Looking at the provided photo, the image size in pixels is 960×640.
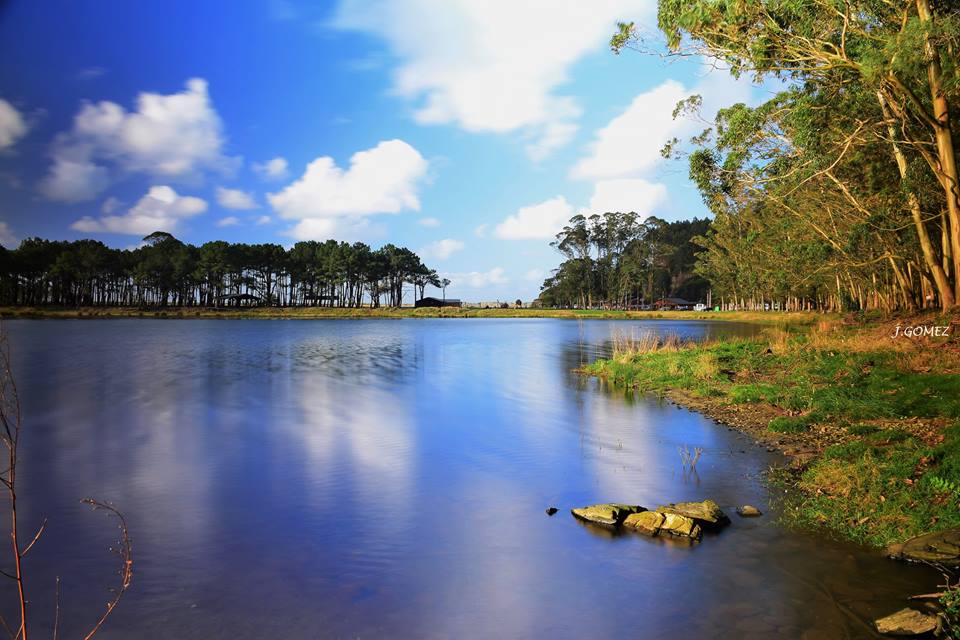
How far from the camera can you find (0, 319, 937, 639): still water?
6.58m

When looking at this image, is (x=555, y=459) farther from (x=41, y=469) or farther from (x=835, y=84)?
(x=835, y=84)

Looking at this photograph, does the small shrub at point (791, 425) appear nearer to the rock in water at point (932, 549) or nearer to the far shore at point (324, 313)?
the rock in water at point (932, 549)

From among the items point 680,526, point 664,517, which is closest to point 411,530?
point 664,517

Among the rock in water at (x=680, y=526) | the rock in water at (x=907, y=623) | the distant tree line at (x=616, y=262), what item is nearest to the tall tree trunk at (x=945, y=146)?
the rock in water at (x=680, y=526)

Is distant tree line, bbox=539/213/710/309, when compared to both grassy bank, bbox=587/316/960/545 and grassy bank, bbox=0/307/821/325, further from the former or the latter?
grassy bank, bbox=587/316/960/545

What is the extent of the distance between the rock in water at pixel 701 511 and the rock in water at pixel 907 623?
284cm

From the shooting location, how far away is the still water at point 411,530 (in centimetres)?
658

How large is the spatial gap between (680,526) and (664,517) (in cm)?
27

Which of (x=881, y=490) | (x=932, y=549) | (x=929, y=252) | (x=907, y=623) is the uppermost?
(x=929, y=252)

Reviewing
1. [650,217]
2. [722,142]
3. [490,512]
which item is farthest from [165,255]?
[490,512]

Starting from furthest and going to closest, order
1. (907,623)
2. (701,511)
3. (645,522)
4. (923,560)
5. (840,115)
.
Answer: (840,115) → (701,511) → (645,522) → (923,560) → (907,623)

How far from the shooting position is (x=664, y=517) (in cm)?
884

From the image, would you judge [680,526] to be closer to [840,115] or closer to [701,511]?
[701,511]

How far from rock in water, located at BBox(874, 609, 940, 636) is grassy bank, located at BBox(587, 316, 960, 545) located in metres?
1.56
